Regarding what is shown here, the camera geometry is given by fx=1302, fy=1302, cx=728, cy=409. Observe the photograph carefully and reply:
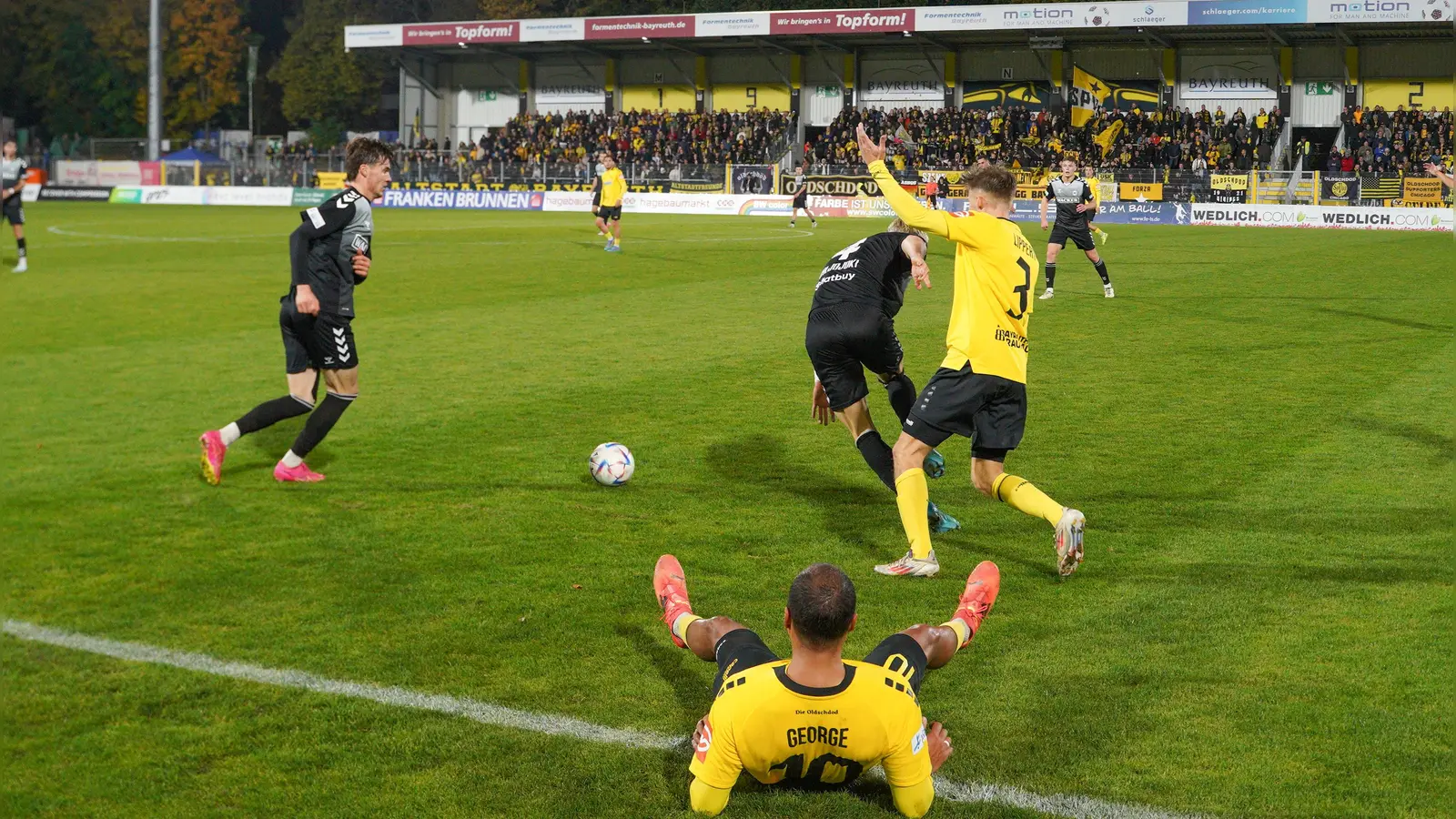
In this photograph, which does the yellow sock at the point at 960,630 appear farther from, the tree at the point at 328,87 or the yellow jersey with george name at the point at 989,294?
the tree at the point at 328,87

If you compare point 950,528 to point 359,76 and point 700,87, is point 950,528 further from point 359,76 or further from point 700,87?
point 359,76

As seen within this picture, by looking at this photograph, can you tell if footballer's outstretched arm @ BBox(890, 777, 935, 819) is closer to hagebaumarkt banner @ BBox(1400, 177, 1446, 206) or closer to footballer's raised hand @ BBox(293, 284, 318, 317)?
footballer's raised hand @ BBox(293, 284, 318, 317)

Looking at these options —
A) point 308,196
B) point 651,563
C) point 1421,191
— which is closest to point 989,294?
point 651,563

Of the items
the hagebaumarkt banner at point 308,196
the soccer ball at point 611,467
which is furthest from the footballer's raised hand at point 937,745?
the hagebaumarkt banner at point 308,196

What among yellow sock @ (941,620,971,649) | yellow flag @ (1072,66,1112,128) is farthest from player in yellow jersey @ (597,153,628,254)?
yellow flag @ (1072,66,1112,128)

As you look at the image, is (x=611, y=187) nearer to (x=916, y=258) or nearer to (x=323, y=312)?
(x=323, y=312)

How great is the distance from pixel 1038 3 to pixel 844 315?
4651 centimetres

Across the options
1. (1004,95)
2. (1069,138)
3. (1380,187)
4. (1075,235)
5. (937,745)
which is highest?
(1004,95)

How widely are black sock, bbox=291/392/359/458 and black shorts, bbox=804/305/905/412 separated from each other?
119 inches

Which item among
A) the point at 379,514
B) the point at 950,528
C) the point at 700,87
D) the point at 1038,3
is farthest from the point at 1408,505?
the point at 700,87

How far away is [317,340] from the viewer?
8086 mm

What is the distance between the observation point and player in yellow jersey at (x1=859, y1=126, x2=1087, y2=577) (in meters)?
6.37

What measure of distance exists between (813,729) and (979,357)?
3023 mm

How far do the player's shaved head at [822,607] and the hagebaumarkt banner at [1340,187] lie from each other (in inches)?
1500
